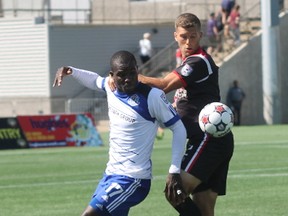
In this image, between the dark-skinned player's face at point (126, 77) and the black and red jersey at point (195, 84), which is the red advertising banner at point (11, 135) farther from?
the dark-skinned player's face at point (126, 77)

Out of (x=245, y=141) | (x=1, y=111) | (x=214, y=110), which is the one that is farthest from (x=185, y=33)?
(x=1, y=111)

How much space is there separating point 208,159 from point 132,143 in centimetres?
130

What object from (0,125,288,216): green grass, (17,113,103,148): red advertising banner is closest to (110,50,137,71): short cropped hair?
(0,125,288,216): green grass

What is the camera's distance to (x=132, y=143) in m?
8.59

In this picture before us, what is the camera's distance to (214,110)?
9602 mm

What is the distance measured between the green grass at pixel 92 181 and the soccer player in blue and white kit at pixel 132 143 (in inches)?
161

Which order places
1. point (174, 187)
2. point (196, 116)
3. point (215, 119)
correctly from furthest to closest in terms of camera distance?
point (196, 116) → point (215, 119) → point (174, 187)

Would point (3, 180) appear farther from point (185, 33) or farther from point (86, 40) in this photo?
point (86, 40)

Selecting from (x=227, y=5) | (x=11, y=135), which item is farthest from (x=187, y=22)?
(x=227, y=5)

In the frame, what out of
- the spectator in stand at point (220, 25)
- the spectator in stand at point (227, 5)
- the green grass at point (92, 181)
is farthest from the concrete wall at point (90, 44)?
the green grass at point (92, 181)

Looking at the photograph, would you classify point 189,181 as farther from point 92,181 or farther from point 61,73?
point 92,181

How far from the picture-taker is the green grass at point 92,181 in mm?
13273

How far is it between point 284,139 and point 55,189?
41.3 feet

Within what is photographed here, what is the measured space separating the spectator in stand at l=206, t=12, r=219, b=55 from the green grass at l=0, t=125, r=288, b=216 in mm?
15664
